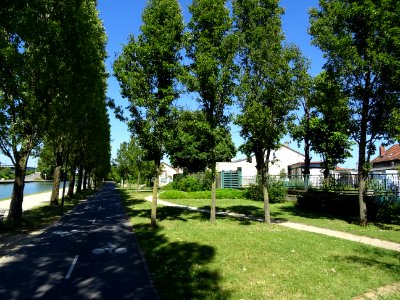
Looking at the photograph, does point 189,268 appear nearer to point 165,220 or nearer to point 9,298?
point 9,298

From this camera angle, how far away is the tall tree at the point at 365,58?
16203 millimetres

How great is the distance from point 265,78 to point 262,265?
32.7 ft

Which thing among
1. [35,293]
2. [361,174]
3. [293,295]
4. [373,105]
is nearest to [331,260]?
[293,295]

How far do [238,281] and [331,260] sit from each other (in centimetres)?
335

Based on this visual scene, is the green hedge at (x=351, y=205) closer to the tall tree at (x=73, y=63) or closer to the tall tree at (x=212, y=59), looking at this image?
the tall tree at (x=212, y=59)

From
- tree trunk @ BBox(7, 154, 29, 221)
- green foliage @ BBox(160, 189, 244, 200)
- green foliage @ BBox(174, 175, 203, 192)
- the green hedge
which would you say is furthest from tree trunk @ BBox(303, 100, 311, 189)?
tree trunk @ BBox(7, 154, 29, 221)

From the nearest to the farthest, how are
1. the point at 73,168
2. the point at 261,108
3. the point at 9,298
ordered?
the point at 9,298 < the point at 261,108 < the point at 73,168

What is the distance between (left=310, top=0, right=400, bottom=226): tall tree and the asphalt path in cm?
1184

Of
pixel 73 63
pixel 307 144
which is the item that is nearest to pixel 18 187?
pixel 73 63

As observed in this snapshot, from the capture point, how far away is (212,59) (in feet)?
55.5

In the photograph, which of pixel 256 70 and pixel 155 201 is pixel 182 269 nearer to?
pixel 155 201

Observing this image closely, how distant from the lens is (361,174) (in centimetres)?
1777

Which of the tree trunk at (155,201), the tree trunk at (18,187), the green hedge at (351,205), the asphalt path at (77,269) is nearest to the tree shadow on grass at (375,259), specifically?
the asphalt path at (77,269)

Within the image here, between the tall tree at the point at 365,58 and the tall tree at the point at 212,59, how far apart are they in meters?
4.91
